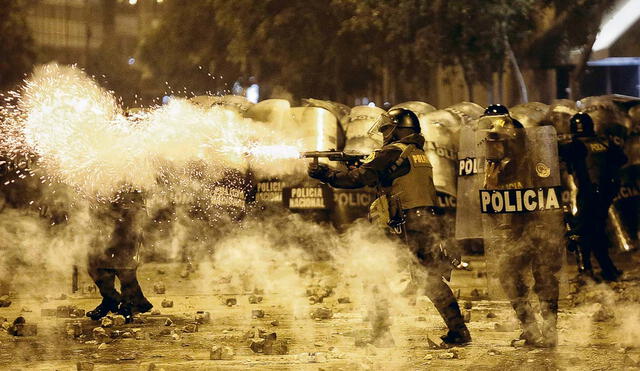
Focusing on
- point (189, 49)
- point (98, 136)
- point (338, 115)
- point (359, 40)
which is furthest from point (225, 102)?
point (189, 49)

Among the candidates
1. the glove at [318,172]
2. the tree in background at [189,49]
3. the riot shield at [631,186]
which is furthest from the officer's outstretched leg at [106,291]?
the tree in background at [189,49]

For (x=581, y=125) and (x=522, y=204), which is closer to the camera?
(x=522, y=204)

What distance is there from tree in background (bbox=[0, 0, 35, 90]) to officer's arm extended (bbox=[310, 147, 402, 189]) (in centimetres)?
2806

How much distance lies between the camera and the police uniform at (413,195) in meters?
7.31

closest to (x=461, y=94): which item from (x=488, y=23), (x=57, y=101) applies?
(x=488, y=23)

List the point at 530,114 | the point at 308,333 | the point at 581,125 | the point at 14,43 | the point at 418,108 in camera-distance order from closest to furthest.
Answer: the point at 308,333 < the point at 581,125 < the point at 530,114 < the point at 418,108 < the point at 14,43

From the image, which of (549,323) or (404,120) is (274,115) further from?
(549,323)

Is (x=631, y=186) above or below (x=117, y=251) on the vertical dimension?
above

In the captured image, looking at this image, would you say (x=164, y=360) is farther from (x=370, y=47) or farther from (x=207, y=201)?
(x=370, y=47)

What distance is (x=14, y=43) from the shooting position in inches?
1339

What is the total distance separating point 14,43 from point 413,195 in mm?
29396

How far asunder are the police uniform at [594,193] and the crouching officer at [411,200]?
4.01 meters

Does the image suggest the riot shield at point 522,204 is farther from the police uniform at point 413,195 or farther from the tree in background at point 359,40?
the tree in background at point 359,40

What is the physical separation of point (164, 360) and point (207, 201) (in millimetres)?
7569
